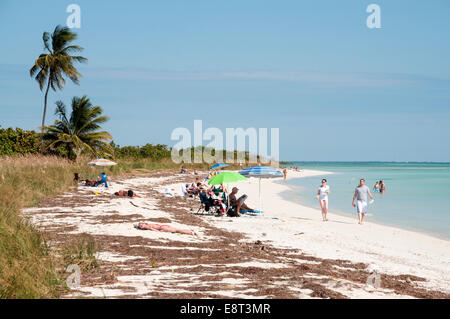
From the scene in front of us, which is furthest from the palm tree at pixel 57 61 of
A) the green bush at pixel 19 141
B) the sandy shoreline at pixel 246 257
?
the sandy shoreline at pixel 246 257

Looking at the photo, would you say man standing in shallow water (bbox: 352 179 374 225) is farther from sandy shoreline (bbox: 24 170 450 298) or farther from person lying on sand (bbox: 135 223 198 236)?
person lying on sand (bbox: 135 223 198 236)

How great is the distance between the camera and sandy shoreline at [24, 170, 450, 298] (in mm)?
5738

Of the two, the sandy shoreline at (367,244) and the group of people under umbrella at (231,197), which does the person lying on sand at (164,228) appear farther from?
the group of people under umbrella at (231,197)

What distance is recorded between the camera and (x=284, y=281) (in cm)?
618

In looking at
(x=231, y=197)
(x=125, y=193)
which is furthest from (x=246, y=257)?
(x=125, y=193)

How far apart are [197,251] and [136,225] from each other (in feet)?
10.8

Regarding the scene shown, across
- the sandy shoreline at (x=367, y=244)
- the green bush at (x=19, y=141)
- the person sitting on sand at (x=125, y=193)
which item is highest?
the green bush at (x=19, y=141)

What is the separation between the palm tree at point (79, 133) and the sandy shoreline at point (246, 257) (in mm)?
21414

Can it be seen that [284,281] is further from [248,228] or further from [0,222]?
[248,228]

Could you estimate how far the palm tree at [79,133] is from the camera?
115 ft

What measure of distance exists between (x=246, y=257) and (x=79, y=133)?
31410 millimetres
